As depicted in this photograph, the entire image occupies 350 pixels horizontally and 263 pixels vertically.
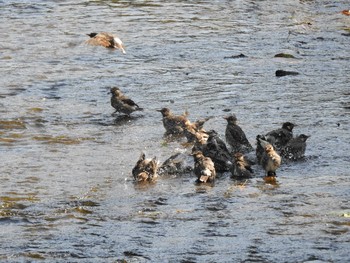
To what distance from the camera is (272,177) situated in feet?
34.2

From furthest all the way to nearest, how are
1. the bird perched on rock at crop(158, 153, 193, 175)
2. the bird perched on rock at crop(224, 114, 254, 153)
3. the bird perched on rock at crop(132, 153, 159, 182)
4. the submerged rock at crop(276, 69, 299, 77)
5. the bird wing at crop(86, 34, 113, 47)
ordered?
the bird wing at crop(86, 34, 113, 47) → the submerged rock at crop(276, 69, 299, 77) → the bird perched on rock at crop(224, 114, 254, 153) → the bird perched on rock at crop(158, 153, 193, 175) → the bird perched on rock at crop(132, 153, 159, 182)

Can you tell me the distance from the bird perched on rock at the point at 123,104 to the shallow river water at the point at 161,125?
0.53 feet

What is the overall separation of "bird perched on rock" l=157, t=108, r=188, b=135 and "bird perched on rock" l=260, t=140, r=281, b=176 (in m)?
1.94

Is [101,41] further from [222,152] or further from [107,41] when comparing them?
[222,152]

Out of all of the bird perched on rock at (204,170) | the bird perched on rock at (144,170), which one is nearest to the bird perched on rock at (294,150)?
the bird perched on rock at (204,170)

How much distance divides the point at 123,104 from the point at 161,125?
0.68 meters

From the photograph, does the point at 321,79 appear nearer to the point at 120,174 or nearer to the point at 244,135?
the point at 244,135

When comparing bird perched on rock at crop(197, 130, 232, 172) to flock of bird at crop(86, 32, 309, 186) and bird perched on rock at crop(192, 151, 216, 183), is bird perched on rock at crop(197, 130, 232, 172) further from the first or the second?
bird perched on rock at crop(192, 151, 216, 183)

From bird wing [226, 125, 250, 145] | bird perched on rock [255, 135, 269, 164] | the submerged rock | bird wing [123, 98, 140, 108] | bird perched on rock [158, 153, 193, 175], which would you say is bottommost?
the submerged rock

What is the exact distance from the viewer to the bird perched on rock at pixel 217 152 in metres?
10.9

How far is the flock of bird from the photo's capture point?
10422mm

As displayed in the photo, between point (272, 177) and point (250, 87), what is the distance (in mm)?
4782

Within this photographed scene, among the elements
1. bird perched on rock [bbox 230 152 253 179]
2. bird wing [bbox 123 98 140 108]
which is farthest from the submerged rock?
bird perched on rock [bbox 230 152 253 179]

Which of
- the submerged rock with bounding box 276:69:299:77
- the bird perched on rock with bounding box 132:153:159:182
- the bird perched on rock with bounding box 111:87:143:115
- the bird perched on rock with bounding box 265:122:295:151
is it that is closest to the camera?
the bird perched on rock with bounding box 132:153:159:182
